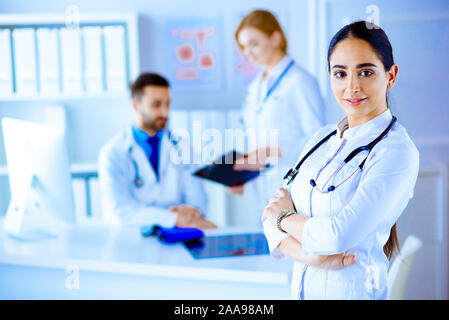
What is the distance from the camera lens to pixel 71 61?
2.78 meters

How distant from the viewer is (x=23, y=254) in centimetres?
180

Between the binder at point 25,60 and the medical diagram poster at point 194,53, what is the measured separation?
82 cm

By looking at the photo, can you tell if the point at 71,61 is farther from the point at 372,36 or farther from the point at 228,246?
the point at 372,36

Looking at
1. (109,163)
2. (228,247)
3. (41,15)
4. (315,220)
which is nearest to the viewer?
(315,220)

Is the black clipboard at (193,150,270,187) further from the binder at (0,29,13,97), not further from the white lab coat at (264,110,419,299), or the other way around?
the binder at (0,29,13,97)

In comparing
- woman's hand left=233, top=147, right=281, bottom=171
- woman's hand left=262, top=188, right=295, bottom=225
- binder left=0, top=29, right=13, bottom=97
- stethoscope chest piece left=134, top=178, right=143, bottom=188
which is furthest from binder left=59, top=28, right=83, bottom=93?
woman's hand left=262, top=188, right=295, bottom=225

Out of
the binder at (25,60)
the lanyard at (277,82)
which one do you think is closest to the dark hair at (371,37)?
the lanyard at (277,82)

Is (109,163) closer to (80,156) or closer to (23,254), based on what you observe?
(23,254)

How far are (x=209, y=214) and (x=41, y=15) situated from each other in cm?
148

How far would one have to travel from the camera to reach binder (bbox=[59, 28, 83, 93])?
9.00 ft

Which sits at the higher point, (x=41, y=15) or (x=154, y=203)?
(x=41, y=15)

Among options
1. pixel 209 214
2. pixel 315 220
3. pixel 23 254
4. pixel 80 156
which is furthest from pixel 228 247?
pixel 80 156

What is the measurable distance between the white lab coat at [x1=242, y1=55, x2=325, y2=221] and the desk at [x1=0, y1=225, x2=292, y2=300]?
432 mm
